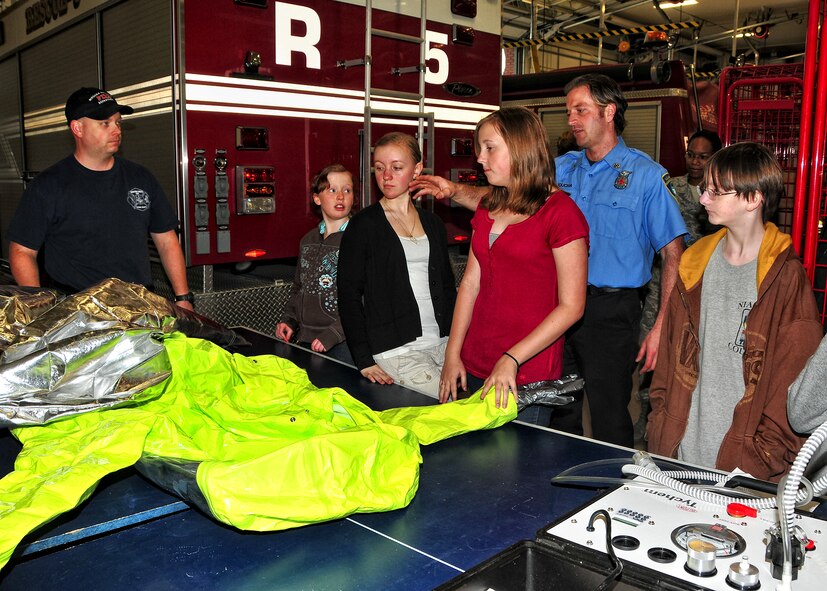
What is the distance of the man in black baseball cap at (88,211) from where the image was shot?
10.7ft

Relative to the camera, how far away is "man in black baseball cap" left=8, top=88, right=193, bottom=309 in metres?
→ 3.27

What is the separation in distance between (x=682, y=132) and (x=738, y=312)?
4.82m

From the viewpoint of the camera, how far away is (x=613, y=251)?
307 cm

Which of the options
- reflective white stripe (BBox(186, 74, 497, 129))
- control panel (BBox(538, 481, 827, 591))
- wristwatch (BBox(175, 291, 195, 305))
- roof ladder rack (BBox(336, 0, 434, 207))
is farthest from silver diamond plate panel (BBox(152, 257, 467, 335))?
control panel (BBox(538, 481, 827, 591))

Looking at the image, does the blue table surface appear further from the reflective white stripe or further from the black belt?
the reflective white stripe

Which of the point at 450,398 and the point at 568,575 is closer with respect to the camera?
the point at 568,575

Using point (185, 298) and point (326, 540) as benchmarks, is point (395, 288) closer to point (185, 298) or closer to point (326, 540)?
point (326, 540)

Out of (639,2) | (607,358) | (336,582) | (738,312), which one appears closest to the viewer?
(336,582)

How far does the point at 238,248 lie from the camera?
4.18 m

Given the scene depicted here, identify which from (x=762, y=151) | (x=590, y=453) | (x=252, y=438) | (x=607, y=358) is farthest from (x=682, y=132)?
(x=252, y=438)

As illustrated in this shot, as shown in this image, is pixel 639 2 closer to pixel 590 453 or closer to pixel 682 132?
pixel 682 132

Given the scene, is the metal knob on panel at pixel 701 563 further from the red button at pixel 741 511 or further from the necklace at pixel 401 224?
the necklace at pixel 401 224

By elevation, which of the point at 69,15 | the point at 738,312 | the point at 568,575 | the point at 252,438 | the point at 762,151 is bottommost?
the point at 568,575

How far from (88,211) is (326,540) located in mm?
2416
